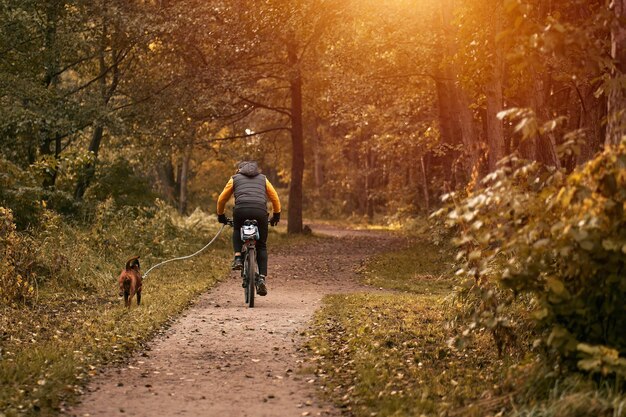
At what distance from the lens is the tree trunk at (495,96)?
14.6m

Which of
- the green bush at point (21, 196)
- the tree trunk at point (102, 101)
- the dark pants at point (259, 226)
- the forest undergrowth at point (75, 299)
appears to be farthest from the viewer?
the tree trunk at point (102, 101)

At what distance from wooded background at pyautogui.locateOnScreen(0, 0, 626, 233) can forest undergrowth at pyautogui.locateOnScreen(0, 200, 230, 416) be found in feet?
4.28

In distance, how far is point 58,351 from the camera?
9.17 m

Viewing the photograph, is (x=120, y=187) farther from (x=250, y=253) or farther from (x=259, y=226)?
(x=250, y=253)

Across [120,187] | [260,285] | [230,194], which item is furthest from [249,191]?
[120,187]

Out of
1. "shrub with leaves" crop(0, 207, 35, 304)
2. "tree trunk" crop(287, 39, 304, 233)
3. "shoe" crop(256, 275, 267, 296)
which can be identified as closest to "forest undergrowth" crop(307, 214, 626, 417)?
"shoe" crop(256, 275, 267, 296)

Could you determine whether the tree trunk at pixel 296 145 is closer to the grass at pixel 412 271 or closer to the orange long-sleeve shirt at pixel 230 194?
the grass at pixel 412 271

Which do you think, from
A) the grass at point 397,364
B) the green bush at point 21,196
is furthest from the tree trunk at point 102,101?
the grass at point 397,364

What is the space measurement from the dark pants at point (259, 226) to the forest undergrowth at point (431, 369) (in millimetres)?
1145

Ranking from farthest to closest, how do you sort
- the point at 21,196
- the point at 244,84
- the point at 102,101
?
the point at 244,84, the point at 102,101, the point at 21,196

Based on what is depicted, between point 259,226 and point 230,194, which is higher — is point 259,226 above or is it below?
below

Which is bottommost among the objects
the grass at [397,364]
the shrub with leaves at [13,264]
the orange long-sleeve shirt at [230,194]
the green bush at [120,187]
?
the grass at [397,364]

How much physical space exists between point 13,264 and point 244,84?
54.2ft

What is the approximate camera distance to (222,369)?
356 inches
